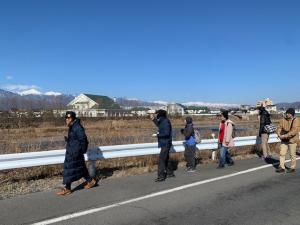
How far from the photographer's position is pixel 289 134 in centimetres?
1188

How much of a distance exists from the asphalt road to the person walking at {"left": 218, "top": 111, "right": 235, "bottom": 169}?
2.10 meters

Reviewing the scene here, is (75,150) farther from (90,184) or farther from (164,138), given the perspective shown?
(164,138)

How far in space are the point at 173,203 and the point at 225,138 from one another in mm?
5661

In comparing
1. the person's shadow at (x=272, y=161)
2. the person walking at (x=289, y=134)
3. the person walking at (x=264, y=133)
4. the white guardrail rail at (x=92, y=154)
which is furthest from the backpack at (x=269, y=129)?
the person walking at (x=289, y=134)

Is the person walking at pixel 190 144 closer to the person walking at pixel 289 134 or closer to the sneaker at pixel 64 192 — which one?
the person walking at pixel 289 134

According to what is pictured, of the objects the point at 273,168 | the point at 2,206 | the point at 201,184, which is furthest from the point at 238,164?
the point at 2,206

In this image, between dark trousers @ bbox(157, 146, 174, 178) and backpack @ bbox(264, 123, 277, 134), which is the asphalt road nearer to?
dark trousers @ bbox(157, 146, 174, 178)

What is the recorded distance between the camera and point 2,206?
7.73 metres

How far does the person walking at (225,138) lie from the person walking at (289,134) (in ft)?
5.29

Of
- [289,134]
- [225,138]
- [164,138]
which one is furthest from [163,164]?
[289,134]

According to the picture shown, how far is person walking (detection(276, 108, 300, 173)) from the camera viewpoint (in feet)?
39.0

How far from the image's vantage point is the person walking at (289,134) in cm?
1188

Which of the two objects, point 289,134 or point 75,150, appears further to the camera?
point 289,134

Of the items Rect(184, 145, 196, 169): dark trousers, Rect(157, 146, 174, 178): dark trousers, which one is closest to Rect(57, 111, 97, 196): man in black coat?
Rect(157, 146, 174, 178): dark trousers
